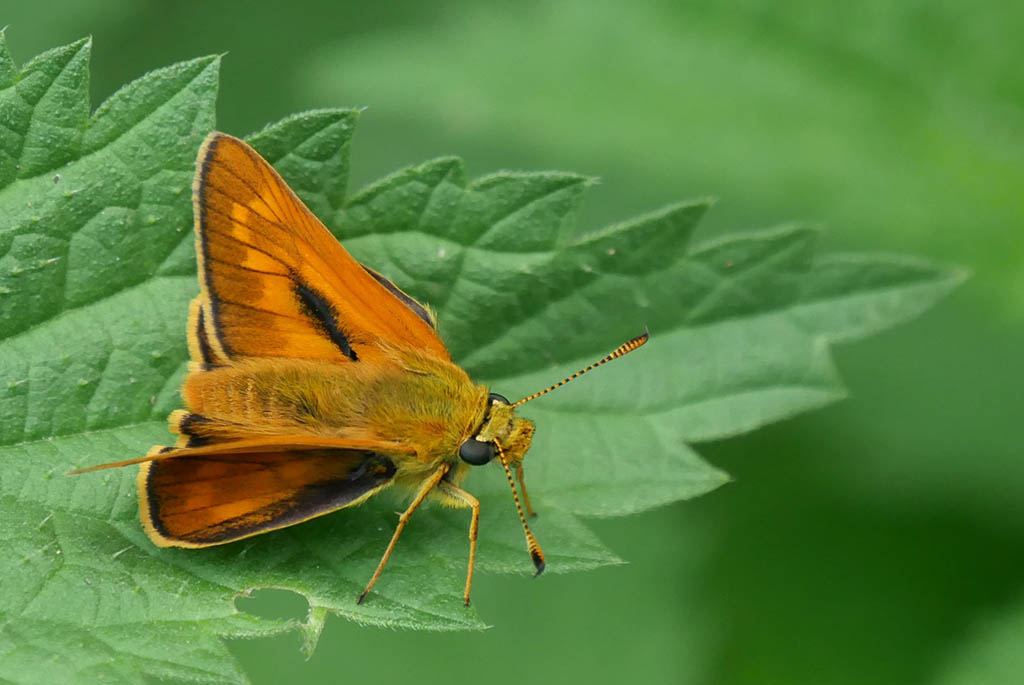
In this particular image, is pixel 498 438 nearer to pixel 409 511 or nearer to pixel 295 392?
pixel 409 511

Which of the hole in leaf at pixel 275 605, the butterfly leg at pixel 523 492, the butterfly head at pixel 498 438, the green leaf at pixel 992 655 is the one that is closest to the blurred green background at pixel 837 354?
the hole in leaf at pixel 275 605

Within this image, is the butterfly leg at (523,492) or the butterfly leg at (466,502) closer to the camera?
the butterfly leg at (466,502)

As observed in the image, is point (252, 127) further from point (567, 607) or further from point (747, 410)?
point (747, 410)

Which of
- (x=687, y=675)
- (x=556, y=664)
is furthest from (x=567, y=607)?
(x=687, y=675)

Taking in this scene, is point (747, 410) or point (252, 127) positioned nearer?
point (747, 410)

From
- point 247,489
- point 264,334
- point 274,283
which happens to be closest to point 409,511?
point 247,489

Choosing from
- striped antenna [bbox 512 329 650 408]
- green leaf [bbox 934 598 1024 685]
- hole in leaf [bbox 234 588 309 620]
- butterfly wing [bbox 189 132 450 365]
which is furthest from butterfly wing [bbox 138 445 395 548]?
green leaf [bbox 934 598 1024 685]

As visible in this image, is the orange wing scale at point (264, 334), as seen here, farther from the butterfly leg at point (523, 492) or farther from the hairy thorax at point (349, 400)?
the butterfly leg at point (523, 492)

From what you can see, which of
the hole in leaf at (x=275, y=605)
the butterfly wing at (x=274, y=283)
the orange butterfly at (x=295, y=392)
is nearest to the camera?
the orange butterfly at (x=295, y=392)
